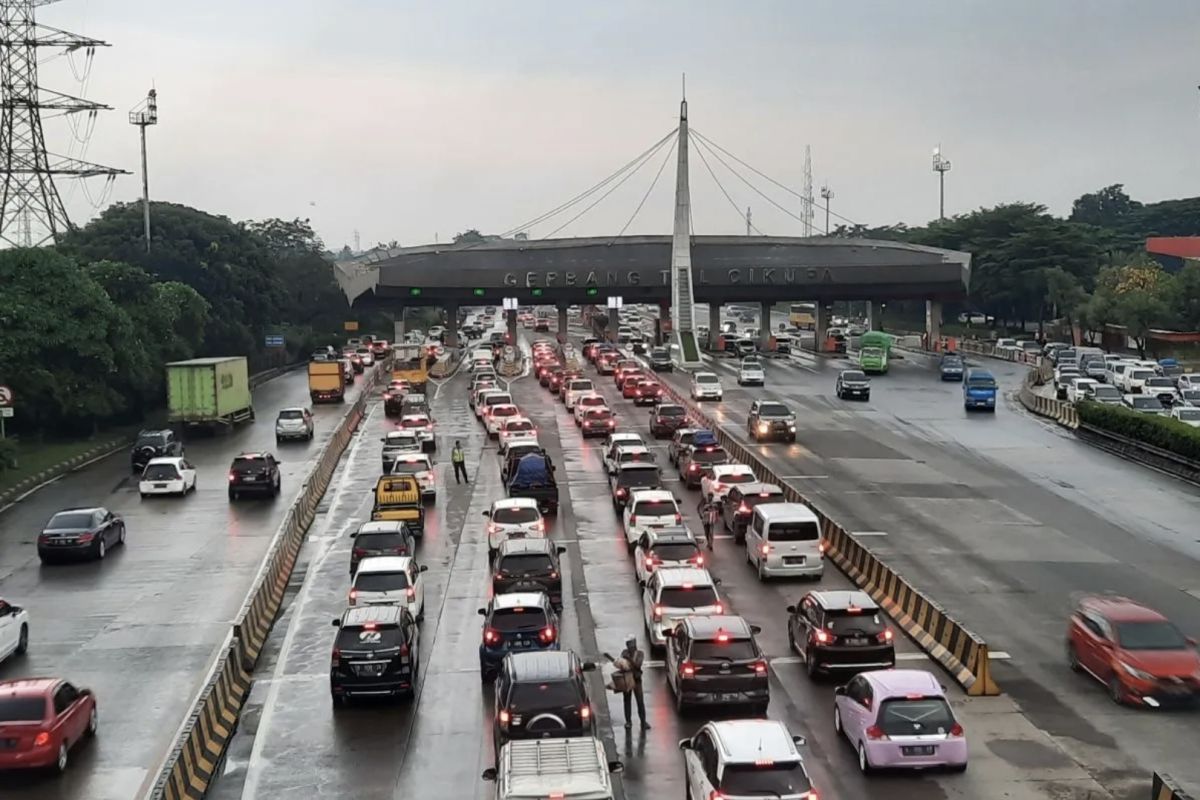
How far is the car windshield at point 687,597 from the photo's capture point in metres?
24.9

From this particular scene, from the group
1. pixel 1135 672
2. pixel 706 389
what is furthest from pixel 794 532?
pixel 706 389

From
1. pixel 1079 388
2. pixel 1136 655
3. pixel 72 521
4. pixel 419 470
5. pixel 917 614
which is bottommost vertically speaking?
pixel 917 614

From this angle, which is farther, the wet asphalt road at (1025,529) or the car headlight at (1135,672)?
the car headlight at (1135,672)

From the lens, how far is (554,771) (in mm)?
15016

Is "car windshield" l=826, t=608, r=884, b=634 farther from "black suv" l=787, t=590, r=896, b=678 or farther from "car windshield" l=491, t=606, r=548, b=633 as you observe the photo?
"car windshield" l=491, t=606, r=548, b=633

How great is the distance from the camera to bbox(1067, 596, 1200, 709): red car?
2195cm

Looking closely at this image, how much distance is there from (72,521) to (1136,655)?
2646cm

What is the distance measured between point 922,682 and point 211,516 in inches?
1158

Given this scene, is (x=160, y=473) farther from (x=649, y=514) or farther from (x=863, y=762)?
(x=863, y=762)

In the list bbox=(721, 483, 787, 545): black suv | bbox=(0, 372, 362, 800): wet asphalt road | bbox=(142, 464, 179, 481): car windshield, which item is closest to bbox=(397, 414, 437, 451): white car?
bbox=(0, 372, 362, 800): wet asphalt road

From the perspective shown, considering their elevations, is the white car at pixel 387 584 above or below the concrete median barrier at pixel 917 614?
above

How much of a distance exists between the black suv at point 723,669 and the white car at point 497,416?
39206 millimetres

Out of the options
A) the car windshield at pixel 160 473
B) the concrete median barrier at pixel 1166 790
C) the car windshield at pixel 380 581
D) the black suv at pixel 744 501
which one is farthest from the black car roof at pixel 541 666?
the car windshield at pixel 160 473

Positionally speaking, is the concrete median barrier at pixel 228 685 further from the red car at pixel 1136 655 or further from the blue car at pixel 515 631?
the red car at pixel 1136 655
